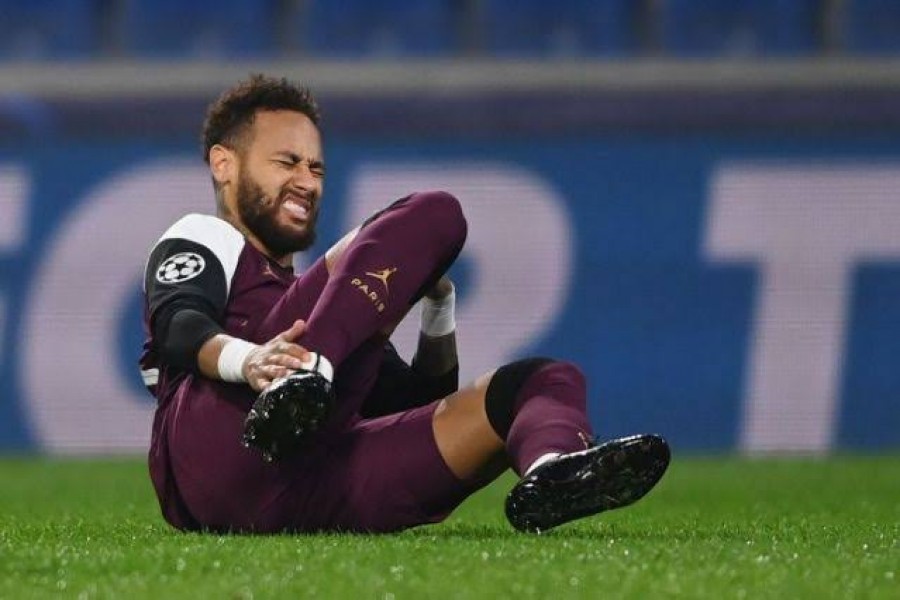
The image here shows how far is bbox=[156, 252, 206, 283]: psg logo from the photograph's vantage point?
360cm

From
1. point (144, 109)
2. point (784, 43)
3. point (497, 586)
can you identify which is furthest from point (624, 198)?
point (497, 586)

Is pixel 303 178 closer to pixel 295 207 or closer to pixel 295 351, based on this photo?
pixel 295 207

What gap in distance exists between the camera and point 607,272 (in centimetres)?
952

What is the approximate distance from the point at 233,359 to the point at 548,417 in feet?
1.99

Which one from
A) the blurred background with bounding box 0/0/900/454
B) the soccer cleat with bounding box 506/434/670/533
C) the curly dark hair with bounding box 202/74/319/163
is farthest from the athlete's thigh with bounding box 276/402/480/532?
the blurred background with bounding box 0/0/900/454

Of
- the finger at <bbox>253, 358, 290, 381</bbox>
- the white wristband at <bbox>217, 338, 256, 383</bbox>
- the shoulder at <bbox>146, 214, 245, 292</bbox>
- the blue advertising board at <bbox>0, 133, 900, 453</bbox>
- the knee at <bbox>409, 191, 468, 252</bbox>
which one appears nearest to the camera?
the finger at <bbox>253, 358, 290, 381</bbox>

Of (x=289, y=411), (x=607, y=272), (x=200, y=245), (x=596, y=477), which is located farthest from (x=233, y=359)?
(x=607, y=272)

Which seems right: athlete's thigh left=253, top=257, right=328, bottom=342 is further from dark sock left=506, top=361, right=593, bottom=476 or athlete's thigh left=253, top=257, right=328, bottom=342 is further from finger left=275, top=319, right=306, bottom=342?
dark sock left=506, top=361, right=593, bottom=476

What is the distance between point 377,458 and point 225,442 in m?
0.31

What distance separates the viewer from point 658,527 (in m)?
4.39

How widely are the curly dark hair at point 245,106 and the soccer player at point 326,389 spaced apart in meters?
0.01

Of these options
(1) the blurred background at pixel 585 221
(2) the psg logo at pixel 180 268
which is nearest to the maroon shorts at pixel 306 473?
(2) the psg logo at pixel 180 268

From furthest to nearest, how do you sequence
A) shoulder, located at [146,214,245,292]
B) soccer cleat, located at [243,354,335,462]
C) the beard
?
the beard < shoulder, located at [146,214,245,292] < soccer cleat, located at [243,354,335,462]

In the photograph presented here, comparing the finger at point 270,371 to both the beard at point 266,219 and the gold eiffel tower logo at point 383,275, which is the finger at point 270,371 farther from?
the beard at point 266,219
